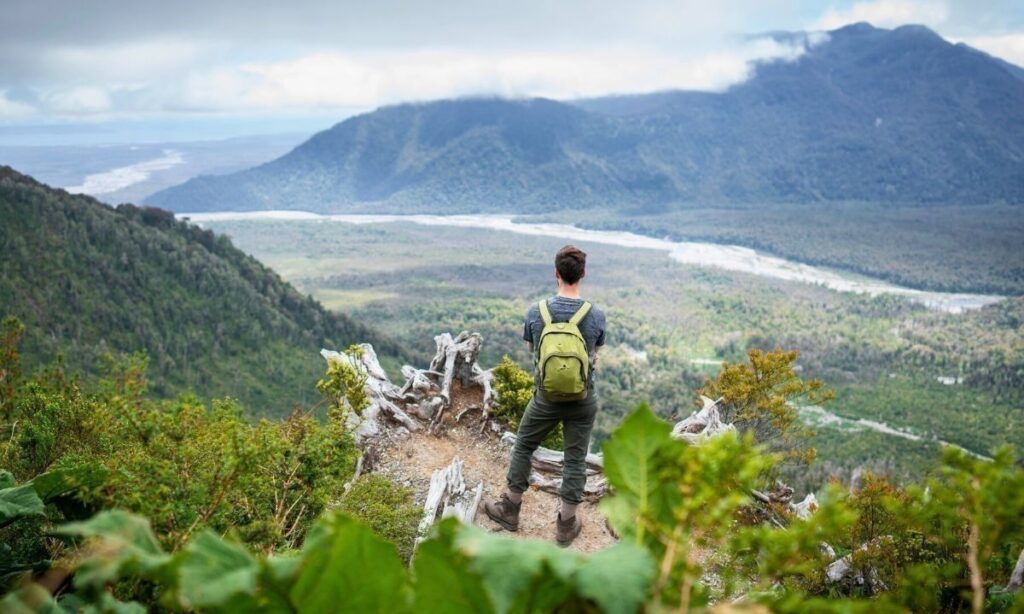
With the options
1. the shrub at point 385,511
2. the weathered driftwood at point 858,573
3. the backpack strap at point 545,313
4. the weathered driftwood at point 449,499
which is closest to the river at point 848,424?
the weathered driftwood at point 858,573

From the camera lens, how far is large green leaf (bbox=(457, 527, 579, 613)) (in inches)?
66.2

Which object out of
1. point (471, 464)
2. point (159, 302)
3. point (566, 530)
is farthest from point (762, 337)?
point (566, 530)

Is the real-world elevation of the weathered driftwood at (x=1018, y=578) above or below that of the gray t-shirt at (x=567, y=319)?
below

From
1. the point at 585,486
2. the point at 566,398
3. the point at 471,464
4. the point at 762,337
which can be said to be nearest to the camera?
the point at 566,398

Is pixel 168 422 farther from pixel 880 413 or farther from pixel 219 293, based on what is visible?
pixel 880 413

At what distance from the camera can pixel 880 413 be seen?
90.2 meters

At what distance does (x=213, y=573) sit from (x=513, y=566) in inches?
Result: 31.4

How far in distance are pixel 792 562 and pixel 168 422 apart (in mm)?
5063

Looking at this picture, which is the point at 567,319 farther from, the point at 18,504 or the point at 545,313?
the point at 18,504

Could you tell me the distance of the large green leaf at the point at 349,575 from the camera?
1.82 metres

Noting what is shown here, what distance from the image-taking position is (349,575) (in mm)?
1836

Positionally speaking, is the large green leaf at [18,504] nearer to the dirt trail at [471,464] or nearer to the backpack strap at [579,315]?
the backpack strap at [579,315]

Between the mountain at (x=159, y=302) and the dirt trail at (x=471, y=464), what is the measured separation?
52589 mm

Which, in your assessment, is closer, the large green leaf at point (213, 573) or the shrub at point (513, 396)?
the large green leaf at point (213, 573)
